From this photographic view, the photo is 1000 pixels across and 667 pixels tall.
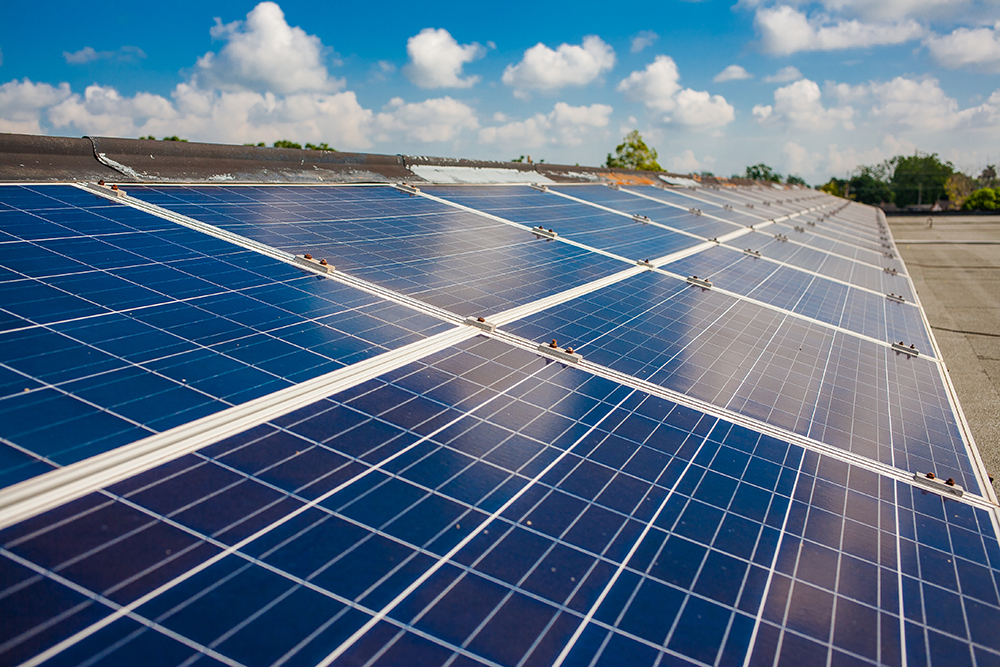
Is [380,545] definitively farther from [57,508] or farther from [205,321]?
[205,321]

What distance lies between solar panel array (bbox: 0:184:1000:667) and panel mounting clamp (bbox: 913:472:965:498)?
0.03m

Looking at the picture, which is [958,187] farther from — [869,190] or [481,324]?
[481,324]

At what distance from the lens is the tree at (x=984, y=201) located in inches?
3183

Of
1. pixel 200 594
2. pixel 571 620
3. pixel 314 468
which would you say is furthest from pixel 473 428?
pixel 200 594

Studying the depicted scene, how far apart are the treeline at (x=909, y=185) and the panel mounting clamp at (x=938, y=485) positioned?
132816 mm

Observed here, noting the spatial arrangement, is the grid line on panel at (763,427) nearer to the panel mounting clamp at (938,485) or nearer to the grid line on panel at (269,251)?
the panel mounting clamp at (938,485)

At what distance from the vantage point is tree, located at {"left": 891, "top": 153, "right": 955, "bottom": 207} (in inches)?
4968

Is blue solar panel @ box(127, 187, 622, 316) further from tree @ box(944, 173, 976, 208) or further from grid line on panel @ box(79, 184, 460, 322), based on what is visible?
tree @ box(944, 173, 976, 208)

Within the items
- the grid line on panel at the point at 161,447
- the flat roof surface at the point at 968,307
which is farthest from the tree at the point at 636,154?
the grid line on panel at the point at 161,447

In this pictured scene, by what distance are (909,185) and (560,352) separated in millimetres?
160015

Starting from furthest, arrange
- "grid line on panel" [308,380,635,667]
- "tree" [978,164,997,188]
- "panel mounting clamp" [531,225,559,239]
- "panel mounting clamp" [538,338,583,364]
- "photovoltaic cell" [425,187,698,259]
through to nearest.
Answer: "tree" [978,164,997,188] < "photovoltaic cell" [425,187,698,259] < "panel mounting clamp" [531,225,559,239] < "panel mounting clamp" [538,338,583,364] < "grid line on panel" [308,380,635,667]

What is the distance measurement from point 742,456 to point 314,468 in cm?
452

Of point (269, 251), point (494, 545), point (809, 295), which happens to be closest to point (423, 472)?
point (494, 545)

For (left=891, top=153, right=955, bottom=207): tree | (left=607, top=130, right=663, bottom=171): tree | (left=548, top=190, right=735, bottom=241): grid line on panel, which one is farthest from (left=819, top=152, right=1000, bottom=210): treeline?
(left=548, top=190, right=735, bottom=241): grid line on panel
